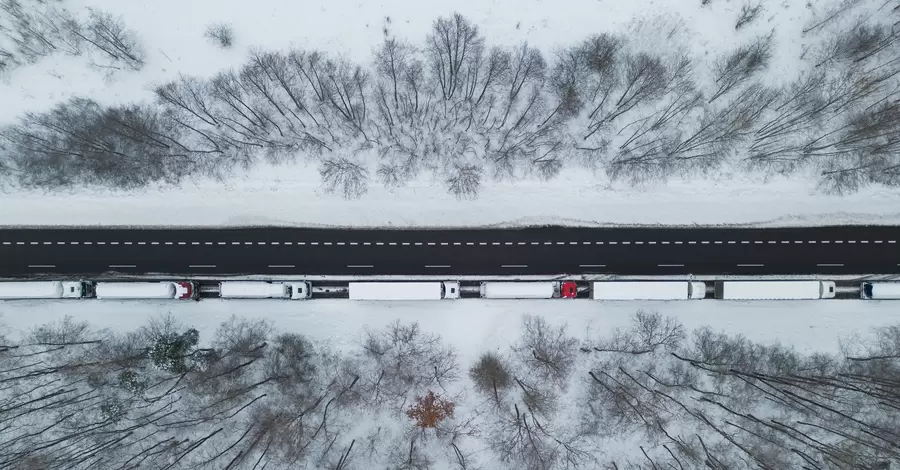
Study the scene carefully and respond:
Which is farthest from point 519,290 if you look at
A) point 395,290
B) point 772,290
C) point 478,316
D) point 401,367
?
point 772,290

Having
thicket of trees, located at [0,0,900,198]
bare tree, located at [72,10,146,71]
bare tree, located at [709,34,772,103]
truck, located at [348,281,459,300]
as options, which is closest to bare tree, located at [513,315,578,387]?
truck, located at [348,281,459,300]

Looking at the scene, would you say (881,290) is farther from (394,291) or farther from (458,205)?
(394,291)

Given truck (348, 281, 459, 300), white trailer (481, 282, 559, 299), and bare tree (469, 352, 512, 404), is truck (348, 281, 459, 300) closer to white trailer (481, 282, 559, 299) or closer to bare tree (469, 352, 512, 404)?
white trailer (481, 282, 559, 299)

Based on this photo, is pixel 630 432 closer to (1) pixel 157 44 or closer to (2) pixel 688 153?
(2) pixel 688 153

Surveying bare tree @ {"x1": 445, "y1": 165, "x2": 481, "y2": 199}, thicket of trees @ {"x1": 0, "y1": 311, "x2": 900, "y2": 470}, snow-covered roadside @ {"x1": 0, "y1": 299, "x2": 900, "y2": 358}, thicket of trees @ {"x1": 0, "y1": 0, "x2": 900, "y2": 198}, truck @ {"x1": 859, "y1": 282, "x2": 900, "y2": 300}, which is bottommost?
thicket of trees @ {"x1": 0, "y1": 311, "x2": 900, "y2": 470}

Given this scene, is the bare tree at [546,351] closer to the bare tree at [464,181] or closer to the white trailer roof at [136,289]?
the bare tree at [464,181]

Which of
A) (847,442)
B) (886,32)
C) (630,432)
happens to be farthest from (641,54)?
(847,442)
